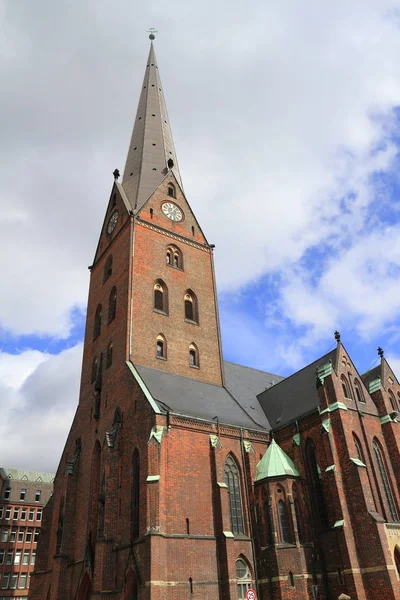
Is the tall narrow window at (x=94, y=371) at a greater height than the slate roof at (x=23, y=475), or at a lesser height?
lesser

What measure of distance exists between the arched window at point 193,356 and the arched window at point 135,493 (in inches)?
318

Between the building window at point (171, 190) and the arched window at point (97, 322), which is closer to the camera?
the arched window at point (97, 322)

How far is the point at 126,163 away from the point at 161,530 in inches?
1167

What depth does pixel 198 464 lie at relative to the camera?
23.2 metres

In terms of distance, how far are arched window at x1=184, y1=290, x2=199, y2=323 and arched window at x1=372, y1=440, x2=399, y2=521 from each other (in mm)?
Answer: 13135

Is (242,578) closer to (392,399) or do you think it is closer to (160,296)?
(392,399)

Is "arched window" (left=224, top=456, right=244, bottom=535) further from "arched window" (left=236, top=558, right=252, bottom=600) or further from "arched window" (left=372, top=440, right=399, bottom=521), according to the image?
"arched window" (left=372, top=440, right=399, bottom=521)

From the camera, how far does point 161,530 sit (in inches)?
793

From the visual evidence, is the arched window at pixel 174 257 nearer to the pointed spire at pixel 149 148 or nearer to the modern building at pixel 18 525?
the pointed spire at pixel 149 148

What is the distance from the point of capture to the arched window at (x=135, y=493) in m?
21.8

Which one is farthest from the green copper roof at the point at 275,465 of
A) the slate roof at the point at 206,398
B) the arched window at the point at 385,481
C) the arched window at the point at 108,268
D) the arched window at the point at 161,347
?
the arched window at the point at 108,268

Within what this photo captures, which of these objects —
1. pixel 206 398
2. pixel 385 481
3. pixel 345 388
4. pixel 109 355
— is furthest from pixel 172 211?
pixel 385 481

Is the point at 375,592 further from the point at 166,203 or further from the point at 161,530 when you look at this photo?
the point at 166,203

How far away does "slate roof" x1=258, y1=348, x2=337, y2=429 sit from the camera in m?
27.5
